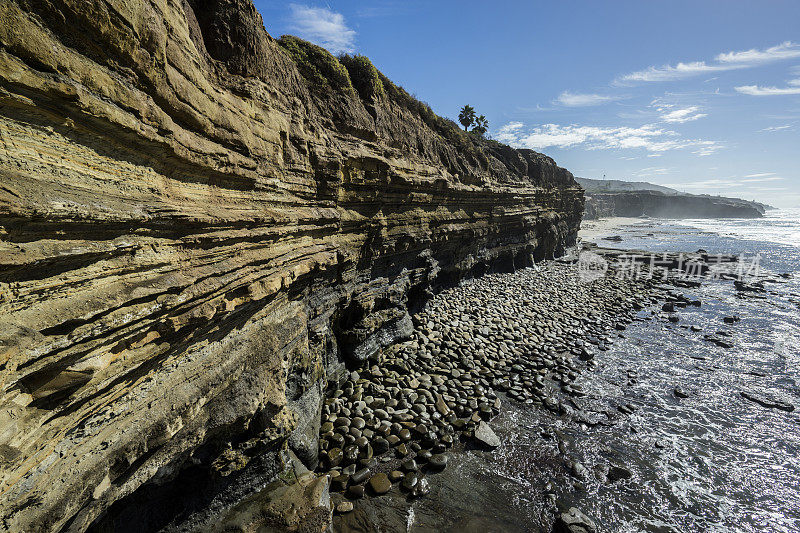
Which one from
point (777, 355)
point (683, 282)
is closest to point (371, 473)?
point (777, 355)

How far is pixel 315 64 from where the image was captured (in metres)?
11.4

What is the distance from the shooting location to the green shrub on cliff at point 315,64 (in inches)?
433

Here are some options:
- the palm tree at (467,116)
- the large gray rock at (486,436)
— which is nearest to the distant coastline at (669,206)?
the palm tree at (467,116)

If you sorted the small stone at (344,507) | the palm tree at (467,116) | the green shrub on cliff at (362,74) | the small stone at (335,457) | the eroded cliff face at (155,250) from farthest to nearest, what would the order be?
the palm tree at (467,116) < the green shrub on cliff at (362,74) < the small stone at (335,457) < the small stone at (344,507) < the eroded cliff face at (155,250)

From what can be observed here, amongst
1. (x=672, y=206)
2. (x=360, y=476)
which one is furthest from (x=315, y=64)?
(x=672, y=206)

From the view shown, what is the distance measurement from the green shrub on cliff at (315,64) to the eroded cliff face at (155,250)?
1.02 metres

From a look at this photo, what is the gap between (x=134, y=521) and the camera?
206 inches

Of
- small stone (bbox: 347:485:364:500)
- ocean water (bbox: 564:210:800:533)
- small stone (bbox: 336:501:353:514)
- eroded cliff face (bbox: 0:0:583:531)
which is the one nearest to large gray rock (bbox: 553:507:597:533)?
ocean water (bbox: 564:210:800:533)

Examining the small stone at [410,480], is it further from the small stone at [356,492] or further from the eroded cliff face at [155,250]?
the eroded cliff face at [155,250]

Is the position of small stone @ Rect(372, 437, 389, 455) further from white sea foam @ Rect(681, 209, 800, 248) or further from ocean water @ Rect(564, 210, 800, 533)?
white sea foam @ Rect(681, 209, 800, 248)

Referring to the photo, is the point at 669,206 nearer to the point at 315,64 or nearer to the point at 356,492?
the point at 315,64

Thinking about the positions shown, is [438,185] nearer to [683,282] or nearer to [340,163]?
[340,163]

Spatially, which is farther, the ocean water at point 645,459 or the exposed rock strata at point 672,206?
the exposed rock strata at point 672,206

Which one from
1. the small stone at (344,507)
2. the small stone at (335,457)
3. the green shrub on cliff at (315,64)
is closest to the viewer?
the small stone at (344,507)
